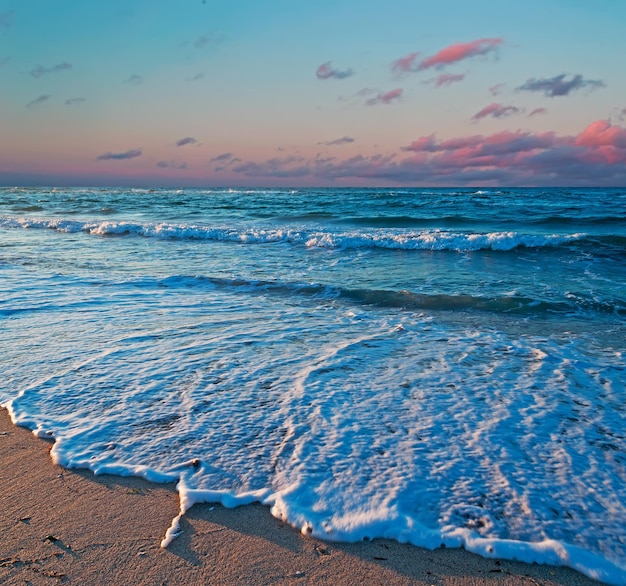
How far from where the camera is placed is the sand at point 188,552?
81.1 inches

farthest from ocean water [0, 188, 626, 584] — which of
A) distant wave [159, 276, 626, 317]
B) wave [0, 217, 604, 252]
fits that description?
wave [0, 217, 604, 252]

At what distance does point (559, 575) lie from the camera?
2107mm

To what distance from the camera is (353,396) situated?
394 cm

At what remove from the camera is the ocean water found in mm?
2514

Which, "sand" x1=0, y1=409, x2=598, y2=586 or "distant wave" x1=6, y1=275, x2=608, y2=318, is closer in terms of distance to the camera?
"sand" x1=0, y1=409, x2=598, y2=586

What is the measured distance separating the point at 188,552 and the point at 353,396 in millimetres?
2005

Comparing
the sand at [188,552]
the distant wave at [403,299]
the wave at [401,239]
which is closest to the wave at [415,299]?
the distant wave at [403,299]

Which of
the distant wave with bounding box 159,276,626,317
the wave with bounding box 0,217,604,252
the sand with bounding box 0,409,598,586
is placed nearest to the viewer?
the sand with bounding box 0,409,598,586

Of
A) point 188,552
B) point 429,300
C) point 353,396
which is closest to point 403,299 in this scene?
point 429,300

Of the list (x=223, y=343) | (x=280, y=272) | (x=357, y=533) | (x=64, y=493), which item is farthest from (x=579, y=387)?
(x=280, y=272)

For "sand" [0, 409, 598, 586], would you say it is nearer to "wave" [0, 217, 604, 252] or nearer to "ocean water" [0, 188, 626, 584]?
"ocean water" [0, 188, 626, 584]

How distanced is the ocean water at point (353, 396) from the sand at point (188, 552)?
8cm

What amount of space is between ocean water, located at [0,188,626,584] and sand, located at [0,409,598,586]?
8cm

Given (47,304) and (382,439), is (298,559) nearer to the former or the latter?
(382,439)
